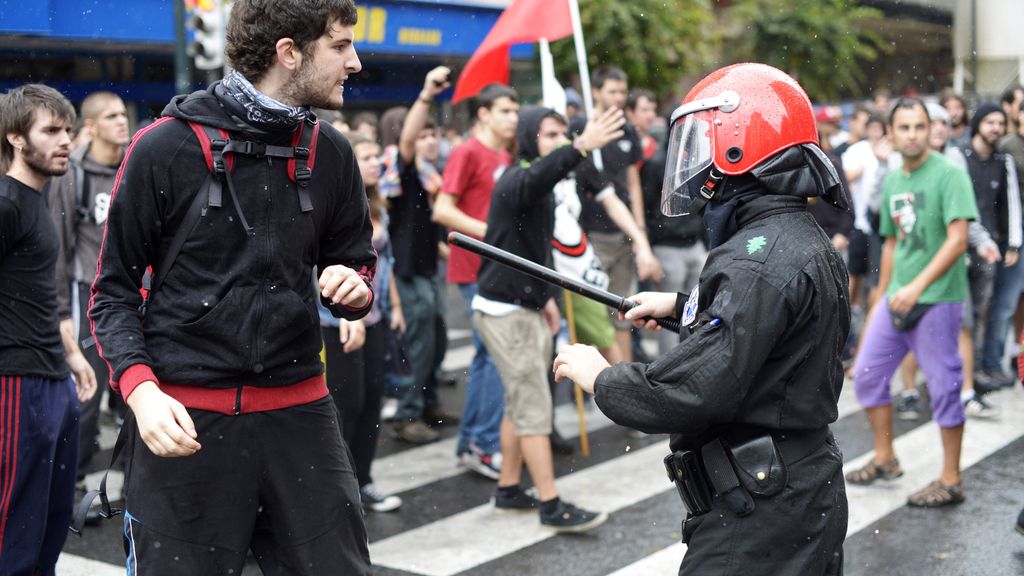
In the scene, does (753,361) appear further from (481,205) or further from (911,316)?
(481,205)

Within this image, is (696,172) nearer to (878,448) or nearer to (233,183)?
(233,183)

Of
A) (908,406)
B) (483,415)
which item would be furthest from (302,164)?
(908,406)

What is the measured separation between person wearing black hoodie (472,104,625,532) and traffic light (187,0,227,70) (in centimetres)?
557

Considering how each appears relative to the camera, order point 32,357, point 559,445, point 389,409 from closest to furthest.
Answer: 1. point 32,357
2. point 559,445
3. point 389,409

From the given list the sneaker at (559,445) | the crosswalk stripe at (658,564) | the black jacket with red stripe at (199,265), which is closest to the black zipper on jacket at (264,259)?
the black jacket with red stripe at (199,265)

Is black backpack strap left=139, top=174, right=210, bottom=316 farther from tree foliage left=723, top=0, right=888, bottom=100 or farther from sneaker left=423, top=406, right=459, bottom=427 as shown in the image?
tree foliage left=723, top=0, right=888, bottom=100

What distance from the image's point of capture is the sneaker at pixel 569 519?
231 inches

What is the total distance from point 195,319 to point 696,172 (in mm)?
1310

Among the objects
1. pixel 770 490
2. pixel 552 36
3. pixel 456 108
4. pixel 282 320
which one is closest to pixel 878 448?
pixel 552 36

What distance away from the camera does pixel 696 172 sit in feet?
9.95

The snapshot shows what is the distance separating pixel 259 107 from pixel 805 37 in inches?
920

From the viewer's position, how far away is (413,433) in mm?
7887

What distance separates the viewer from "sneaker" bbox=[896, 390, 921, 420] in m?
8.31

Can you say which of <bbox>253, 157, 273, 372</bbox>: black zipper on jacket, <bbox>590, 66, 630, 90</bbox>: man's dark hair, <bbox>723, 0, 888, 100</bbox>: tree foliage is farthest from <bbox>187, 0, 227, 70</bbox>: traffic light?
<bbox>723, 0, 888, 100</bbox>: tree foliage
